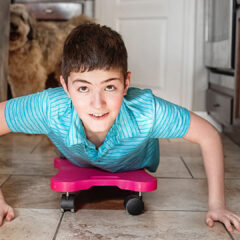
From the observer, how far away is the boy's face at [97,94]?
1.03 m

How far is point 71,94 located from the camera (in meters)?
1.08

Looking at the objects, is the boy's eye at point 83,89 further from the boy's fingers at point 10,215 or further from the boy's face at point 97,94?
the boy's fingers at point 10,215

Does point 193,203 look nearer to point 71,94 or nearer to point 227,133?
point 71,94

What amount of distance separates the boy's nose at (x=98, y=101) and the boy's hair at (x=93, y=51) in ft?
0.22

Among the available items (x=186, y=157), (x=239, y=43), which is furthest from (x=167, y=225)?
(x=239, y=43)

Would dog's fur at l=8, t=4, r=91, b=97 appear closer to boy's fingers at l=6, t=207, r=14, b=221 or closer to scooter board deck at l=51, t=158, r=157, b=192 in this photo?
scooter board deck at l=51, t=158, r=157, b=192

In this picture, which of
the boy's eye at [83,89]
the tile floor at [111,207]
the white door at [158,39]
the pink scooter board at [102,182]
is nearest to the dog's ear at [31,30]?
the white door at [158,39]

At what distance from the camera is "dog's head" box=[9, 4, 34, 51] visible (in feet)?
8.90

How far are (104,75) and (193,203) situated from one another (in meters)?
0.52

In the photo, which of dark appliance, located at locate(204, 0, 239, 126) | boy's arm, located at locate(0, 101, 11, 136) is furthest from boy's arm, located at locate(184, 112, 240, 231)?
dark appliance, located at locate(204, 0, 239, 126)

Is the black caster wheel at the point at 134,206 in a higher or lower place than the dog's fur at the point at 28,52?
lower

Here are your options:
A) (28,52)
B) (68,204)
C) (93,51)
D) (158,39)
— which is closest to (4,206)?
(68,204)

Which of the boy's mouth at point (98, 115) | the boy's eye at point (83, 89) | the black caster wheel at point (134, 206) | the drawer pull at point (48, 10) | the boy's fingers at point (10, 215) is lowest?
the boy's fingers at point (10, 215)

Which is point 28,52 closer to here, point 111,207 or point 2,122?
point 2,122
